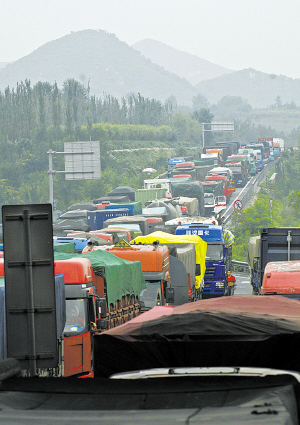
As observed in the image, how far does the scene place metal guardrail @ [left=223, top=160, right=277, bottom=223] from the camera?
76394 mm

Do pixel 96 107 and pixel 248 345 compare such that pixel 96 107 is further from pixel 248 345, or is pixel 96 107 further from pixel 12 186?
pixel 248 345

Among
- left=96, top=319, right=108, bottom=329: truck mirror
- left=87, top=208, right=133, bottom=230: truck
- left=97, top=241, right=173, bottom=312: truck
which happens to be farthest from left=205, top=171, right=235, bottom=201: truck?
left=96, top=319, right=108, bottom=329: truck mirror

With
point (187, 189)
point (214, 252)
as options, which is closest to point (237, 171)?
point (187, 189)

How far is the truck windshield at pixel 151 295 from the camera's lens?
16625 millimetres

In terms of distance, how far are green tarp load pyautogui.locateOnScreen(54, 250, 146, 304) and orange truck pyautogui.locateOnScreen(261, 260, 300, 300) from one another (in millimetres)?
2871

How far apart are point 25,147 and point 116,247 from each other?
98462 millimetres

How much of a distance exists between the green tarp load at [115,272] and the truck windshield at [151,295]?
0.56 metres

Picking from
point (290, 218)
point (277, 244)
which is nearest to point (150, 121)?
point (290, 218)

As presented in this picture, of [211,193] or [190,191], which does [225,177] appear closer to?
[211,193]

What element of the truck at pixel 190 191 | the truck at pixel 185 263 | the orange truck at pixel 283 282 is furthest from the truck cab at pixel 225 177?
the orange truck at pixel 283 282

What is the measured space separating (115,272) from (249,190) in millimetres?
76866

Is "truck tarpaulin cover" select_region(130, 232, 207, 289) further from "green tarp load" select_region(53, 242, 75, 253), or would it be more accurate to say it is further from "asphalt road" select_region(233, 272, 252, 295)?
"asphalt road" select_region(233, 272, 252, 295)

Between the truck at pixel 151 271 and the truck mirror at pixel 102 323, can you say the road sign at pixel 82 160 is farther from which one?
the truck mirror at pixel 102 323

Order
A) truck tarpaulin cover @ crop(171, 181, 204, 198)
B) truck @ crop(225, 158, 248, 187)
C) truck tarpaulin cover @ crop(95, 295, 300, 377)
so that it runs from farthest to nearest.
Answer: truck @ crop(225, 158, 248, 187) → truck tarpaulin cover @ crop(171, 181, 204, 198) → truck tarpaulin cover @ crop(95, 295, 300, 377)
